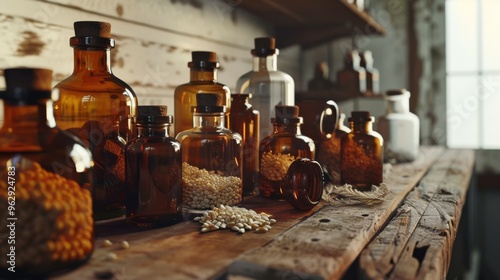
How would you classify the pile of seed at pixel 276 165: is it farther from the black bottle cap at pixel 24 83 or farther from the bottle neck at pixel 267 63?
the black bottle cap at pixel 24 83

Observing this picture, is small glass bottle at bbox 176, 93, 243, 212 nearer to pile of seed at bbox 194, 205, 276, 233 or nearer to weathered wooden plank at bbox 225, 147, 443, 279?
pile of seed at bbox 194, 205, 276, 233

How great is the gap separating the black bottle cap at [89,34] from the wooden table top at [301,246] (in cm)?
31

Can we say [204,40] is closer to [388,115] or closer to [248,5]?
[248,5]

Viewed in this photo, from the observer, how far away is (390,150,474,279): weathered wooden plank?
0.68 metres

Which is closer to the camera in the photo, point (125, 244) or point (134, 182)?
point (125, 244)

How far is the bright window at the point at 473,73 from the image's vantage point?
2.71 metres

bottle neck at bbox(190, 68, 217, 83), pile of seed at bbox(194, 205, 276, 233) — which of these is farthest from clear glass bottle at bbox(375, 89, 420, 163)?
pile of seed at bbox(194, 205, 276, 233)

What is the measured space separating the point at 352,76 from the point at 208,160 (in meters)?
1.60

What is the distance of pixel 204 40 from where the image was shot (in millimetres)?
1641

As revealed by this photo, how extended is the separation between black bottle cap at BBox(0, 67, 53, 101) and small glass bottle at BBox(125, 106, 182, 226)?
233 mm

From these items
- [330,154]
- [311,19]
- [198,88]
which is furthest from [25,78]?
[311,19]

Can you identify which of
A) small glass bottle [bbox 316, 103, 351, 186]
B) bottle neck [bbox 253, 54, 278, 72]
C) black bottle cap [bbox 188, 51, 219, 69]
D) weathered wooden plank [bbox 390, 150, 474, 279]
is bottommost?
Result: weathered wooden plank [bbox 390, 150, 474, 279]

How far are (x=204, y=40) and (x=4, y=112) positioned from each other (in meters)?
1.04

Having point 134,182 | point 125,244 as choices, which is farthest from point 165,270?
point 134,182
